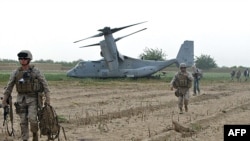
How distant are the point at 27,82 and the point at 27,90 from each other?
148 millimetres

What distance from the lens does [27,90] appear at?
30.6 ft

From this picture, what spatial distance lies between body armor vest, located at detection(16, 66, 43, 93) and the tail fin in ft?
131

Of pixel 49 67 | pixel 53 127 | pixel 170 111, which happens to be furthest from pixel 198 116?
pixel 49 67

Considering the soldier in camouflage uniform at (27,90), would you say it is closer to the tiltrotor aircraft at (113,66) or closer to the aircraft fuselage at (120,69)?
the tiltrotor aircraft at (113,66)

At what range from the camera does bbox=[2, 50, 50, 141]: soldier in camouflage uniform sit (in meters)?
9.30

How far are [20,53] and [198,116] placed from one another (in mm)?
6831

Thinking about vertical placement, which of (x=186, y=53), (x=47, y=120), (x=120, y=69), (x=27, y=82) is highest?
(x=186, y=53)

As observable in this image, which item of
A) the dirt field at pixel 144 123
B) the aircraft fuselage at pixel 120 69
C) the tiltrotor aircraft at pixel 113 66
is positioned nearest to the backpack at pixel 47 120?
the dirt field at pixel 144 123

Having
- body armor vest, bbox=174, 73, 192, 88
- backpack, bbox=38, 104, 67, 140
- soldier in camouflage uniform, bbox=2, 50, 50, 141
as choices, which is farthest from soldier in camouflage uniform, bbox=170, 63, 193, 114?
soldier in camouflage uniform, bbox=2, 50, 50, 141

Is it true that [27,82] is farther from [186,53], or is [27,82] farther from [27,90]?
[186,53]

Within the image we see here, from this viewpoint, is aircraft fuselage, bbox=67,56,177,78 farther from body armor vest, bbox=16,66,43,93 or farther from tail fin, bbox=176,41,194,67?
body armor vest, bbox=16,66,43,93

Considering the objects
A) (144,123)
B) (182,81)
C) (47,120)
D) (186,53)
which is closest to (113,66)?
(186,53)

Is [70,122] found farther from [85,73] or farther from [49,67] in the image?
[49,67]

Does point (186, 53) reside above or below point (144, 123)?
above
